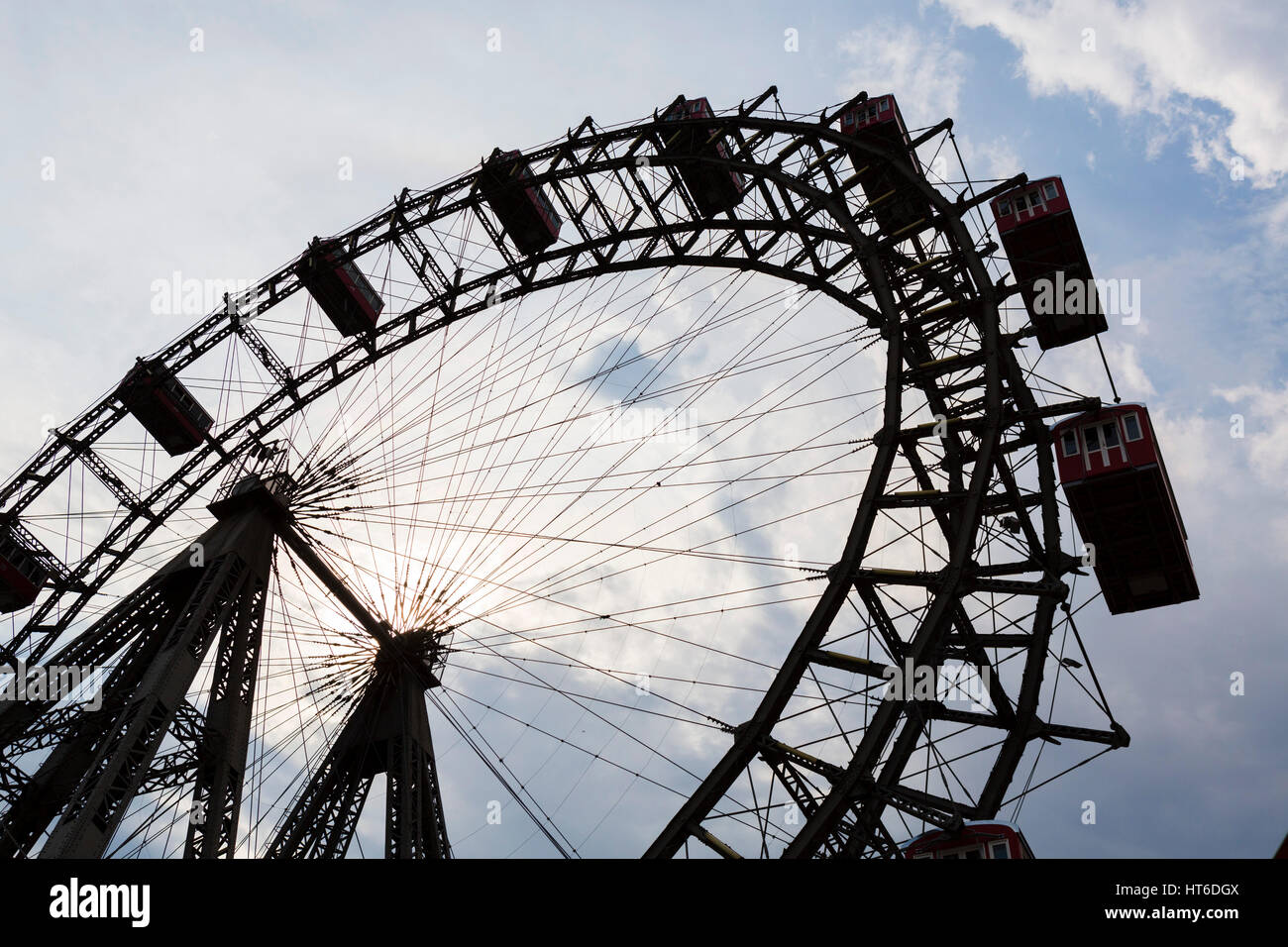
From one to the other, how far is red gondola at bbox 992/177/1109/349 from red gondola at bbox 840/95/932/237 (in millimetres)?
1938

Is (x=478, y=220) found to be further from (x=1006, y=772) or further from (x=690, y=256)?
(x=1006, y=772)

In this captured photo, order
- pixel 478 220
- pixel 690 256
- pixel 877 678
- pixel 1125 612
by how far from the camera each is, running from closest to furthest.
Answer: pixel 877 678
pixel 1125 612
pixel 690 256
pixel 478 220

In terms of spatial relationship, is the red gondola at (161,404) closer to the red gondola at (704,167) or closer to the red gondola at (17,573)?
the red gondola at (17,573)

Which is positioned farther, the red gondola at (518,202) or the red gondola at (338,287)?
the red gondola at (338,287)

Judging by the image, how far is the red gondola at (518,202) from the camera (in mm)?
30438

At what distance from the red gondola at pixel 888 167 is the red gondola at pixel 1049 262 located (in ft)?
6.36

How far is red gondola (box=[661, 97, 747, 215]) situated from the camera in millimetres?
27734

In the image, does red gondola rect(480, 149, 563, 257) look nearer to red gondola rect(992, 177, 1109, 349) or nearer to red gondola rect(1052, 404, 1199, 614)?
red gondola rect(992, 177, 1109, 349)

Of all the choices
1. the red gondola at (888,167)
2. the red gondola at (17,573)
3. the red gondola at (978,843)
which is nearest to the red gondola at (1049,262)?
the red gondola at (888,167)

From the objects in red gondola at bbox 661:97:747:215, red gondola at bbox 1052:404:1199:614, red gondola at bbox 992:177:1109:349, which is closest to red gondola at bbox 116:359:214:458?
red gondola at bbox 661:97:747:215

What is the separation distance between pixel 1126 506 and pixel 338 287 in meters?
21.2
